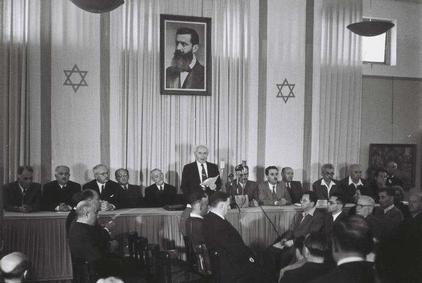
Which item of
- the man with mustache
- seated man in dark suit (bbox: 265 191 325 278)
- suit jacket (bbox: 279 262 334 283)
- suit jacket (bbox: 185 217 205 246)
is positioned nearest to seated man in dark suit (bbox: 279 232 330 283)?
suit jacket (bbox: 279 262 334 283)

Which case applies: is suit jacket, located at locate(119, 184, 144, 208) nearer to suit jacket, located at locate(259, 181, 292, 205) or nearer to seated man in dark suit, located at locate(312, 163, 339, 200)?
suit jacket, located at locate(259, 181, 292, 205)

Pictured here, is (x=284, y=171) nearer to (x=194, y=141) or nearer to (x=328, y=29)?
(x=194, y=141)

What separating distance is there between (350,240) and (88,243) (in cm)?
315

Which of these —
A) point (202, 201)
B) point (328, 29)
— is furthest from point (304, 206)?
point (328, 29)

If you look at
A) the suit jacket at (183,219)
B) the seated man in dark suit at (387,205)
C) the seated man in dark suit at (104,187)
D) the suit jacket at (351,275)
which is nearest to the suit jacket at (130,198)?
the seated man in dark suit at (104,187)

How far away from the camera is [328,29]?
1159 cm

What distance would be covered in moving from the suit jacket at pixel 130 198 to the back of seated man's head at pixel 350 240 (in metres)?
5.97

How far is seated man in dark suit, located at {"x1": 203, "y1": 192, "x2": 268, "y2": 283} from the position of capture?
203 inches

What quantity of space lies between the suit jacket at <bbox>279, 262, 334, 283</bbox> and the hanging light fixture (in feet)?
20.0

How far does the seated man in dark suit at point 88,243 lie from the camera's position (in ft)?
16.4

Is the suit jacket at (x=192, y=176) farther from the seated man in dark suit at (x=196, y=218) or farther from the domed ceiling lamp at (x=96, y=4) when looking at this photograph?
the domed ceiling lamp at (x=96, y=4)

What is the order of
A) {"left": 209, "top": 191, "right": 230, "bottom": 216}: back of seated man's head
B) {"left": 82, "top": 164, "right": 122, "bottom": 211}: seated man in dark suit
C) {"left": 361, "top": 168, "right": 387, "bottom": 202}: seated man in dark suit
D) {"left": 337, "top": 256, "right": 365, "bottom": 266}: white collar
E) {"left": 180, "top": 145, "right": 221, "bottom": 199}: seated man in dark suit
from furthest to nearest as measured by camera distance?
1. {"left": 361, "top": 168, "right": 387, "bottom": 202}: seated man in dark suit
2. {"left": 180, "top": 145, "right": 221, "bottom": 199}: seated man in dark suit
3. {"left": 82, "top": 164, "right": 122, "bottom": 211}: seated man in dark suit
4. {"left": 209, "top": 191, "right": 230, "bottom": 216}: back of seated man's head
5. {"left": 337, "top": 256, "right": 365, "bottom": 266}: white collar

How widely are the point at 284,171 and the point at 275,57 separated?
3014 millimetres

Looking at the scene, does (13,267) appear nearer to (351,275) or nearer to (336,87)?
(351,275)
